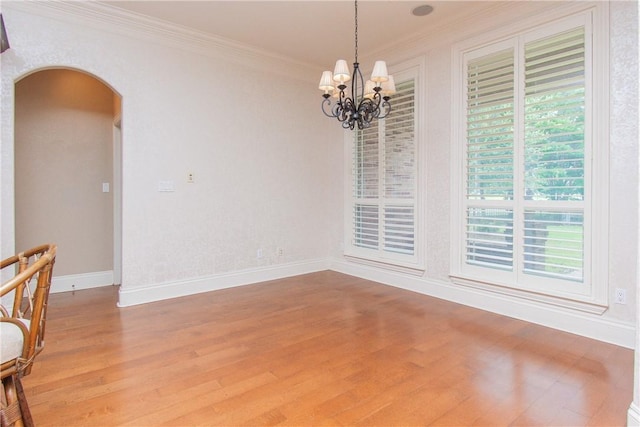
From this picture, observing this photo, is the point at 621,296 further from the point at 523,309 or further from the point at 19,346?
the point at 19,346

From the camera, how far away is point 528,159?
3289 millimetres

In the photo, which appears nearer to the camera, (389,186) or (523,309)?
(523,309)

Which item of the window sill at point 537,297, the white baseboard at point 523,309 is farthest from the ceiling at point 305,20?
the white baseboard at point 523,309

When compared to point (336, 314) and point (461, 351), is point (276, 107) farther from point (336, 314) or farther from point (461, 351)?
point (461, 351)

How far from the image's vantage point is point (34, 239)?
415 centimetres

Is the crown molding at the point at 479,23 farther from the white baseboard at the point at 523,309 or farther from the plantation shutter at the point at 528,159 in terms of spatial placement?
the white baseboard at the point at 523,309

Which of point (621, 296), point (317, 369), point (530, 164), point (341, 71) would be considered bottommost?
point (317, 369)

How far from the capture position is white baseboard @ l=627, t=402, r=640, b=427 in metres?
1.69

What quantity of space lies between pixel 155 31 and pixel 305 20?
1.67 meters

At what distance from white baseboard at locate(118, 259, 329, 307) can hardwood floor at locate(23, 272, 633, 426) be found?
189 mm

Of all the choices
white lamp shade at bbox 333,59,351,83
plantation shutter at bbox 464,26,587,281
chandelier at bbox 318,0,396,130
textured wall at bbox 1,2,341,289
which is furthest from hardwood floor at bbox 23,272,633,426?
white lamp shade at bbox 333,59,351,83

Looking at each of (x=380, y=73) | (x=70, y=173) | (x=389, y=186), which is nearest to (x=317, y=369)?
(x=380, y=73)

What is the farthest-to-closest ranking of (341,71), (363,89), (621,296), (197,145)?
(197,145) < (363,89) < (341,71) < (621,296)

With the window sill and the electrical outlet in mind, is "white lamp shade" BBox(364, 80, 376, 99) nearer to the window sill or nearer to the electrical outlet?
the window sill
